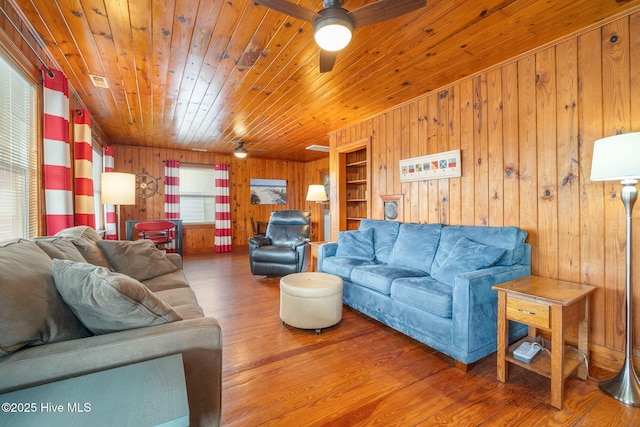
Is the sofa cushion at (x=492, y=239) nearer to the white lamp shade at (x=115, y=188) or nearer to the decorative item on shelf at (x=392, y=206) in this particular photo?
the decorative item on shelf at (x=392, y=206)

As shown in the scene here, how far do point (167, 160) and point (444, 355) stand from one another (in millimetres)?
6342

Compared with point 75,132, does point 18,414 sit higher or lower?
lower

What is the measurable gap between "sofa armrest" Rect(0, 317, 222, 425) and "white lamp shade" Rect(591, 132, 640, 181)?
2.15 meters

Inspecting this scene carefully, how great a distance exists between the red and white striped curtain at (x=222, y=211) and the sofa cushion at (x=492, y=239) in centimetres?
523

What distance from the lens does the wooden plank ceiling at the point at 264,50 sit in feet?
6.14

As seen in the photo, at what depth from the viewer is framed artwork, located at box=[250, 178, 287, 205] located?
24.4ft

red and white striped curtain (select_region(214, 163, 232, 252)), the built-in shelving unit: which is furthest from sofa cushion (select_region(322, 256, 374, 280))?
red and white striped curtain (select_region(214, 163, 232, 252))

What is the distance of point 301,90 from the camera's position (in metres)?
3.13

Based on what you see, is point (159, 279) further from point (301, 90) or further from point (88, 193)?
point (301, 90)

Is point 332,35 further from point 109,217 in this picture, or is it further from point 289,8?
point 109,217

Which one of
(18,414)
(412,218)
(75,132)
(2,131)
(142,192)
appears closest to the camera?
(18,414)

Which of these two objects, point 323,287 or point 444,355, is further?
point 323,287

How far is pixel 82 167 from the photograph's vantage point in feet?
9.44

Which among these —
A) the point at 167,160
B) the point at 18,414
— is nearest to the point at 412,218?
the point at 18,414
